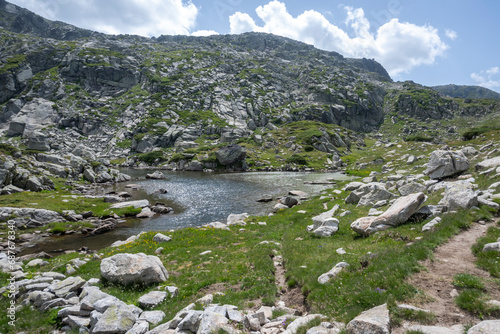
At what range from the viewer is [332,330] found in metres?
7.89

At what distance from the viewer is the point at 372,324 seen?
7.13 meters

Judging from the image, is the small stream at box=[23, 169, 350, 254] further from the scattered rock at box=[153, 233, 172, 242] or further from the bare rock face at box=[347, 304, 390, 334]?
the bare rock face at box=[347, 304, 390, 334]

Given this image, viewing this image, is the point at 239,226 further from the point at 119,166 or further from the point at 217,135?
the point at 217,135

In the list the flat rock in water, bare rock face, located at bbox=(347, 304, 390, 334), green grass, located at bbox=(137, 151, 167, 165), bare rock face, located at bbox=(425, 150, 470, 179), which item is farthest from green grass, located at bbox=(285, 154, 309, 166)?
bare rock face, located at bbox=(347, 304, 390, 334)

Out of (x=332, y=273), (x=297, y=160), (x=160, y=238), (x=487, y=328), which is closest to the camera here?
(x=487, y=328)

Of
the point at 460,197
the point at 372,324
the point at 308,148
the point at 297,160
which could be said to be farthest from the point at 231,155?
the point at 372,324

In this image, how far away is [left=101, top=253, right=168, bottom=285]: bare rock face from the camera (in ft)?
48.4

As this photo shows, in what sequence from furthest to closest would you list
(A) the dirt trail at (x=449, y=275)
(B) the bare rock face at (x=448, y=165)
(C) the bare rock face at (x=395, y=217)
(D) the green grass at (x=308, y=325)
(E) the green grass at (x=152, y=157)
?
(E) the green grass at (x=152, y=157) < (B) the bare rock face at (x=448, y=165) < (C) the bare rock face at (x=395, y=217) < (D) the green grass at (x=308, y=325) < (A) the dirt trail at (x=449, y=275)

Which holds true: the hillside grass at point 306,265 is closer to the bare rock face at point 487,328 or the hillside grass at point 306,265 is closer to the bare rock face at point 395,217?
the bare rock face at point 395,217

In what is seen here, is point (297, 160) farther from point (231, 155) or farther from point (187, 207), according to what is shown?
point (187, 207)

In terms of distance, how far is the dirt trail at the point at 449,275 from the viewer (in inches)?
302

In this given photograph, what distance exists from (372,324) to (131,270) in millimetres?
13850

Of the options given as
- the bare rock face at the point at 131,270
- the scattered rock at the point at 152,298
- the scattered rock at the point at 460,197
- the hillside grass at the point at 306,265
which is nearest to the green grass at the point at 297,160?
the hillside grass at the point at 306,265

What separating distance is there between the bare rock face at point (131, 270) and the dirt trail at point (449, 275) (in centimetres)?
1447
